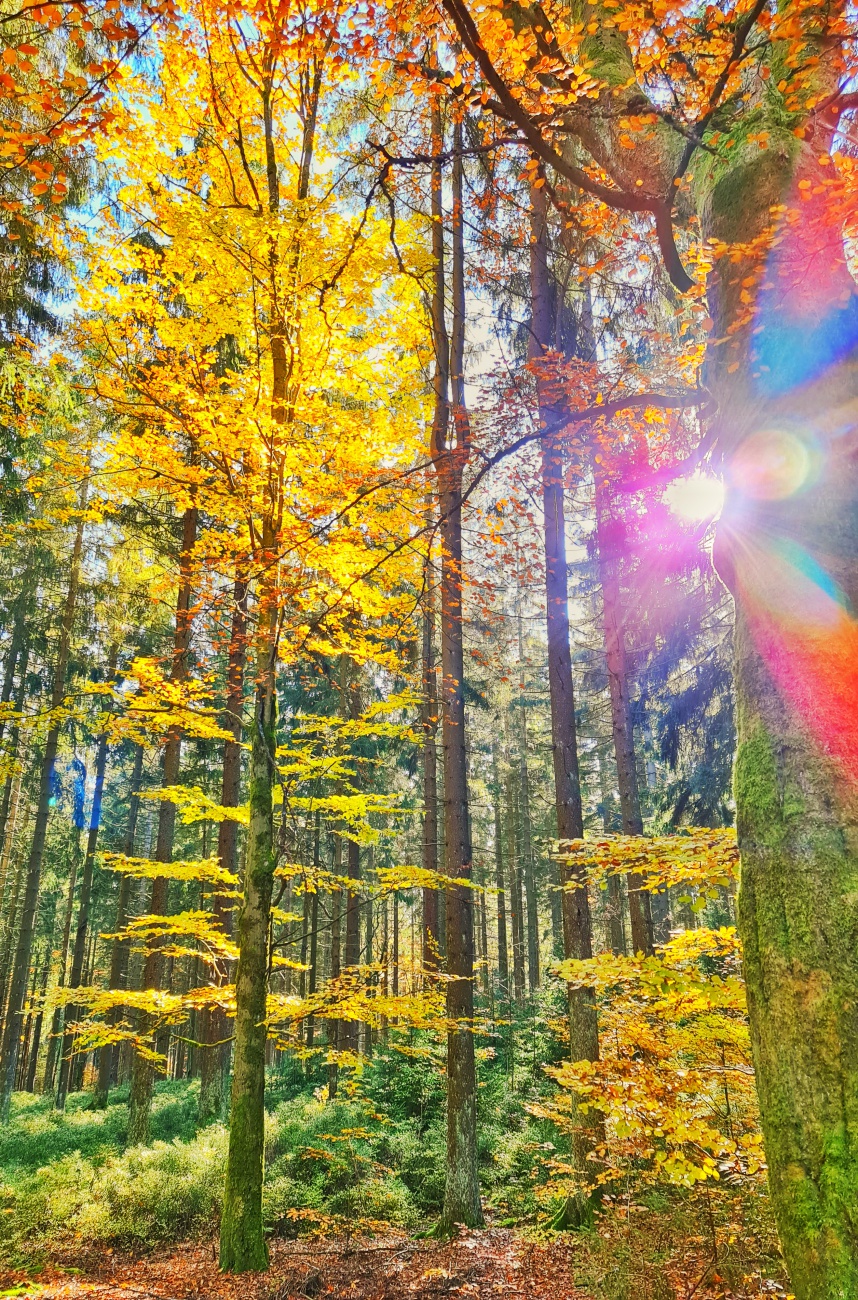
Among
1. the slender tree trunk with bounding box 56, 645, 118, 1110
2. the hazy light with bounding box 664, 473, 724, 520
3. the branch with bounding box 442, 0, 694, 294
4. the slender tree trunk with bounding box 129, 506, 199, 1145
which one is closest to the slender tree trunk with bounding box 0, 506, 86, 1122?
the slender tree trunk with bounding box 56, 645, 118, 1110

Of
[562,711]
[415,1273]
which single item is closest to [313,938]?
[415,1273]

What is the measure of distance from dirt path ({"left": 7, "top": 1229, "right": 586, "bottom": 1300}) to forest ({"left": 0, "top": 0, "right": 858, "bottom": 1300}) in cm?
6

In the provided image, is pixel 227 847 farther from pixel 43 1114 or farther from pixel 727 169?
pixel 727 169

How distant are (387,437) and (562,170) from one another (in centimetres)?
455

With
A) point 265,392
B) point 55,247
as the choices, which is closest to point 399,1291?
point 265,392

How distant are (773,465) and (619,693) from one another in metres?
8.17

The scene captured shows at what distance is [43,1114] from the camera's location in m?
15.4

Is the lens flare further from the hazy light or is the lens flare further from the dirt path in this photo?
the dirt path

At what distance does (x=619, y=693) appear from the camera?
10.6m

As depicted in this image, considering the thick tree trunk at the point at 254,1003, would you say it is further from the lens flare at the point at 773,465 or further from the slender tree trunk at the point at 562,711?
the lens flare at the point at 773,465

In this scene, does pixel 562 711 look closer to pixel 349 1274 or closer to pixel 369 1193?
pixel 349 1274

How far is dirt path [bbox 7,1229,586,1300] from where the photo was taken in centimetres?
Result: 527

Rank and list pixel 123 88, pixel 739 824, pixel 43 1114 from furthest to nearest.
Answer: pixel 43 1114 < pixel 123 88 < pixel 739 824

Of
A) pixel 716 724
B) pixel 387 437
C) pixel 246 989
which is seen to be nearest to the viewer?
pixel 246 989
